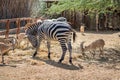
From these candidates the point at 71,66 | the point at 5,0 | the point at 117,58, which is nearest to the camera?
the point at 71,66

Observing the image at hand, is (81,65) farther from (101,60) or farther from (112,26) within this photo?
(112,26)

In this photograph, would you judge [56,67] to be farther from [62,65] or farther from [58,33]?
[58,33]

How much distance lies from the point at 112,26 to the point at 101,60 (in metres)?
15.8

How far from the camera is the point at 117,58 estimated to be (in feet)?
48.1

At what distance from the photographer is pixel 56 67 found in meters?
12.1

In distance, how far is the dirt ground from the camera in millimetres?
10664

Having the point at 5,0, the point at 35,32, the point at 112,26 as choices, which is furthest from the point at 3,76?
the point at 112,26

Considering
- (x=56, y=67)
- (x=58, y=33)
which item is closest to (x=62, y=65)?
(x=56, y=67)

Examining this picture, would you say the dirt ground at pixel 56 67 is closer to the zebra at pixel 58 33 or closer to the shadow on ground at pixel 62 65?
the shadow on ground at pixel 62 65

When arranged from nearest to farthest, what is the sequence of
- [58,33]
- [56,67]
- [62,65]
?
[56,67] → [62,65] → [58,33]

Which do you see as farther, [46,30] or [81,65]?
[46,30]

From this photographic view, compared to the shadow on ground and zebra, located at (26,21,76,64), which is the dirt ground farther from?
zebra, located at (26,21,76,64)

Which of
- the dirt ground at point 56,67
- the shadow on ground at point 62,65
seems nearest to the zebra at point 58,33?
the shadow on ground at point 62,65

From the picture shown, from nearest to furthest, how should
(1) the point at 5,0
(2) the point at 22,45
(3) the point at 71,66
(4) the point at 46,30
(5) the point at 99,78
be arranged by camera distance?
(5) the point at 99,78 < (3) the point at 71,66 < (4) the point at 46,30 < (2) the point at 22,45 < (1) the point at 5,0
